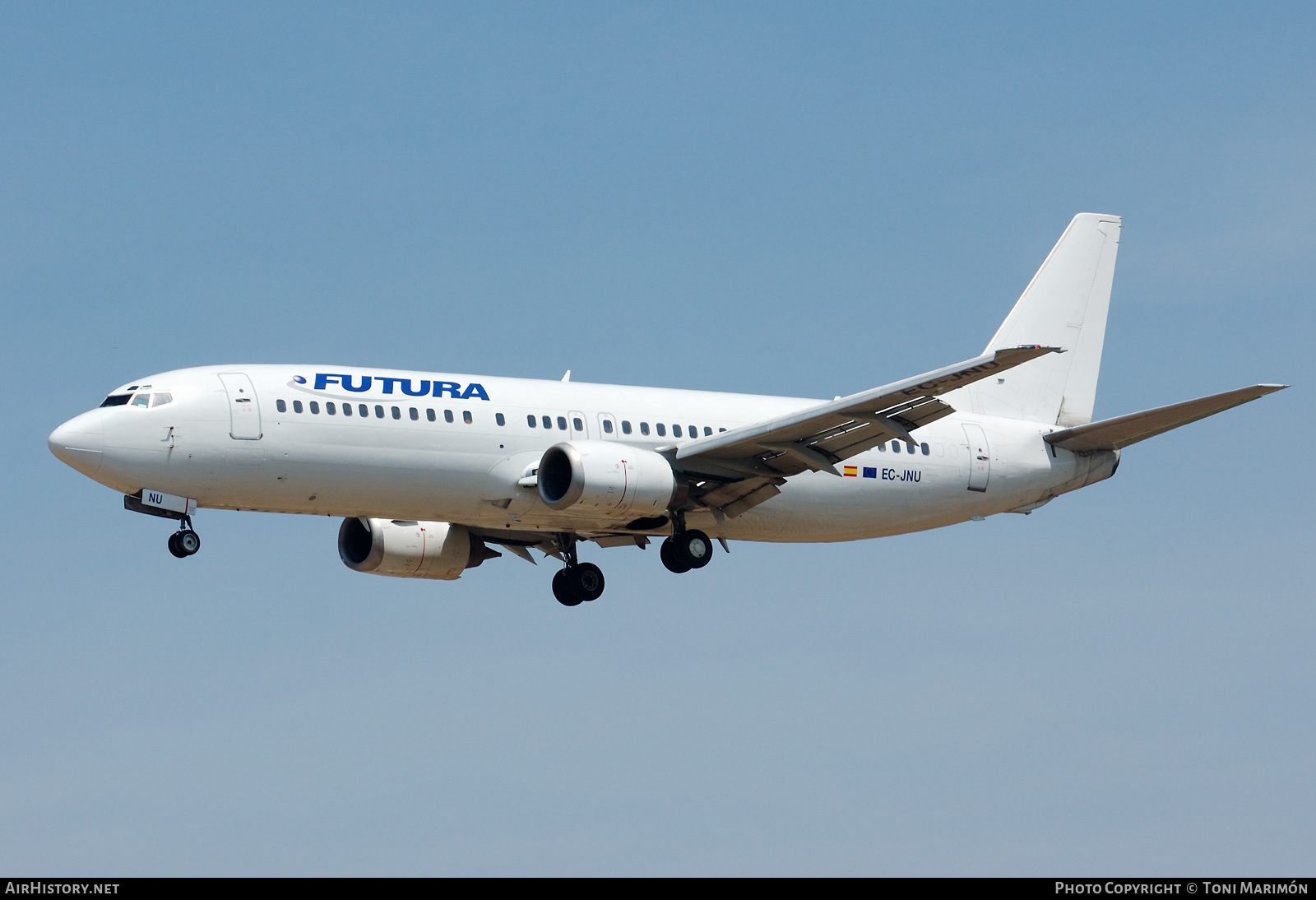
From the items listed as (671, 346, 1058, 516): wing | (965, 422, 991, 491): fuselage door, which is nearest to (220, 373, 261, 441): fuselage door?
(671, 346, 1058, 516): wing

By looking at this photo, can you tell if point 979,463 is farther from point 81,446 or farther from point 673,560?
point 81,446

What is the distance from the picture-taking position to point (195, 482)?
3781cm

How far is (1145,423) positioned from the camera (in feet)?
143

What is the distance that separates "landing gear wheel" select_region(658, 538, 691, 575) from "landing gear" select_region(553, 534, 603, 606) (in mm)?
3570

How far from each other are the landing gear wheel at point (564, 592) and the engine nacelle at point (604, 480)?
18.9ft

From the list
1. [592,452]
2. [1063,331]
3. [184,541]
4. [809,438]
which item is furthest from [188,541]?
[1063,331]

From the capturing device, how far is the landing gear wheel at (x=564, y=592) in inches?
1804

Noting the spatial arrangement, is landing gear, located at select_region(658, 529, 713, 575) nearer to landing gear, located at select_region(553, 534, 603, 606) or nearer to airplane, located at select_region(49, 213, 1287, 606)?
airplane, located at select_region(49, 213, 1287, 606)

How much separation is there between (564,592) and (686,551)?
15.2 ft

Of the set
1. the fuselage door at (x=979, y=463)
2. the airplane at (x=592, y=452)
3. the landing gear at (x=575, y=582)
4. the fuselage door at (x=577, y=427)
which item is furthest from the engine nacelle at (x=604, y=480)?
the fuselage door at (x=979, y=463)

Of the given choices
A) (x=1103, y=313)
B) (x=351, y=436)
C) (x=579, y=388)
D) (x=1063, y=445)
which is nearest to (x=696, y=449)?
(x=579, y=388)

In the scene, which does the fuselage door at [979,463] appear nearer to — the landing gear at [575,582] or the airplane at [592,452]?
the airplane at [592,452]
